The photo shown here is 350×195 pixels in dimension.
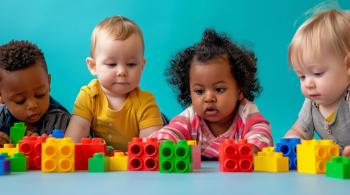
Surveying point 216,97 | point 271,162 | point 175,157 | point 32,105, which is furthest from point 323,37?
point 32,105

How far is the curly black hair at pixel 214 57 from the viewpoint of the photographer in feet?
6.13

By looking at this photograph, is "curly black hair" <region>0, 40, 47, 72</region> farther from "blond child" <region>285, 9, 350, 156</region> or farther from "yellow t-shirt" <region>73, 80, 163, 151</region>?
"blond child" <region>285, 9, 350, 156</region>

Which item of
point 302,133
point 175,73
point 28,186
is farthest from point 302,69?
point 28,186

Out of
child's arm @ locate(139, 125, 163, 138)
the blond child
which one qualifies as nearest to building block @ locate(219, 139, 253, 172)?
the blond child

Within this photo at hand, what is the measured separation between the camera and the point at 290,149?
1.32m

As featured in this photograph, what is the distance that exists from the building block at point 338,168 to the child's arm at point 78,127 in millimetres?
1151

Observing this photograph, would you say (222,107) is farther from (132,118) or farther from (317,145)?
(317,145)

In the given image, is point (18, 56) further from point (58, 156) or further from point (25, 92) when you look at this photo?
point (58, 156)

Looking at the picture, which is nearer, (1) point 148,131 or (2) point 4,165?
(2) point 4,165

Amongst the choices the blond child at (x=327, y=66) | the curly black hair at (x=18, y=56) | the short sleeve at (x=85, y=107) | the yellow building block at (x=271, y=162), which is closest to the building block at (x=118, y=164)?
the yellow building block at (x=271, y=162)

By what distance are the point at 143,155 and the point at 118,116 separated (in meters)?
0.78

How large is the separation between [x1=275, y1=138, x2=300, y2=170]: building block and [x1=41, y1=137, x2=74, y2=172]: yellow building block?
0.54 m

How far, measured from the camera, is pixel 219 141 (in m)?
1.84

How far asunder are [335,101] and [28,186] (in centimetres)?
109
